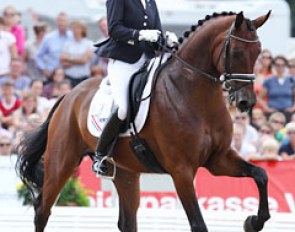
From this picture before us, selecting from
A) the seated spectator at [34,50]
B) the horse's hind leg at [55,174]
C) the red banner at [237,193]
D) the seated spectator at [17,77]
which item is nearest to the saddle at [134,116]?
the horse's hind leg at [55,174]

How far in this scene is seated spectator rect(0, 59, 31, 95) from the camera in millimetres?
14844

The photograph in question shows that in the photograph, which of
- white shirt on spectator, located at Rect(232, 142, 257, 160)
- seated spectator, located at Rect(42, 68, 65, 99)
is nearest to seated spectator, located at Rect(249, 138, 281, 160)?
white shirt on spectator, located at Rect(232, 142, 257, 160)

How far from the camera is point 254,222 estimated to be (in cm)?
807

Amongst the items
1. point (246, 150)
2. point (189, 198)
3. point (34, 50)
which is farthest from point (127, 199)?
point (34, 50)

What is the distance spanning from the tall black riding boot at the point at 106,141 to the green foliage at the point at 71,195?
2.62 metres

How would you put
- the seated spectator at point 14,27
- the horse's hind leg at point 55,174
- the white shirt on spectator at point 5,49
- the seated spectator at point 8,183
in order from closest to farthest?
the horse's hind leg at point 55,174
the seated spectator at point 8,183
the white shirt on spectator at point 5,49
the seated spectator at point 14,27

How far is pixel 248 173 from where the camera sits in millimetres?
8102

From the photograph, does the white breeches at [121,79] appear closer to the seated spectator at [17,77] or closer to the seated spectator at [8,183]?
the seated spectator at [8,183]

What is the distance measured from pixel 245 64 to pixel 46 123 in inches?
105

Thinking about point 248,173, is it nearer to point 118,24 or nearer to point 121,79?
point 121,79

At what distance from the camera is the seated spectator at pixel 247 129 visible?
43.0 ft

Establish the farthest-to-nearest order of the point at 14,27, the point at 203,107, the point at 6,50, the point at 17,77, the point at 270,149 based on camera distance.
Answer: the point at 14,27 < the point at 6,50 < the point at 17,77 < the point at 270,149 < the point at 203,107

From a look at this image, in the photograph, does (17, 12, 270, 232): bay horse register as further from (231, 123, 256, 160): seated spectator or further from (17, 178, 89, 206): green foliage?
(231, 123, 256, 160): seated spectator

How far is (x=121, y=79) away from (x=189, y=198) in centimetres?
121
